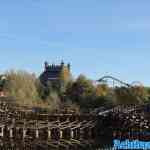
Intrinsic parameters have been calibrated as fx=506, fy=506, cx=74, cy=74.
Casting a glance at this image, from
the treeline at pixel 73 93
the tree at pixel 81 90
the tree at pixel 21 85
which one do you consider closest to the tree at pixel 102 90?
the treeline at pixel 73 93

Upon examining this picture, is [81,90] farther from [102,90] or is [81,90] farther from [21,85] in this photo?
[21,85]

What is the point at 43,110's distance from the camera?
23.6m

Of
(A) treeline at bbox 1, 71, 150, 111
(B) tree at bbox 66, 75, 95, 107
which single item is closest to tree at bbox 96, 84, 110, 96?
(A) treeline at bbox 1, 71, 150, 111

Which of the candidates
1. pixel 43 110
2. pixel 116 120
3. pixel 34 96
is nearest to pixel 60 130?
pixel 43 110

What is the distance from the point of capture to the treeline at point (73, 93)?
1706 inches

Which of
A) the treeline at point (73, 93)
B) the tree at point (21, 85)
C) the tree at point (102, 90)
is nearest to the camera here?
the treeline at point (73, 93)

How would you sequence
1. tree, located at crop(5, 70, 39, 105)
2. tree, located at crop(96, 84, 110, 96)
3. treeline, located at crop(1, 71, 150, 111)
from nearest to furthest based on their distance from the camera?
1. treeline, located at crop(1, 71, 150, 111)
2. tree, located at crop(5, 70, 39, 105)
3. tree, located at crop(96, 84, 110, 96)

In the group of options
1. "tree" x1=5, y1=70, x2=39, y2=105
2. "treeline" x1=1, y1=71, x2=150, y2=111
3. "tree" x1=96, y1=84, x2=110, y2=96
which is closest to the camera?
"treeline" x1=1, y1=71, x2=150, y2=111

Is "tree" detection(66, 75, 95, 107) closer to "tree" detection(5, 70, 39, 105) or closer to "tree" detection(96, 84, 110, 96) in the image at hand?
"tree" detection(96, 84, 110, 96)

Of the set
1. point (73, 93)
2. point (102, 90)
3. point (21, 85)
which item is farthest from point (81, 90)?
point (21, 85)

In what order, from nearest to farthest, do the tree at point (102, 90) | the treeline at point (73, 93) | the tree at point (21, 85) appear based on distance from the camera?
1. the treeline at point (73, 93)
2. the tree at point (21, 85)
3. the tree at point (102, 90)

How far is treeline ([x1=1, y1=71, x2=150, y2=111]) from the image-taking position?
142 feet

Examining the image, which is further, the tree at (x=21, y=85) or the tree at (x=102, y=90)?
the tree at (x=102, y=90)

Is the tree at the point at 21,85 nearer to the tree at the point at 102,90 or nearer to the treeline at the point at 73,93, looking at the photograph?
the treeline at the point at 73,93
